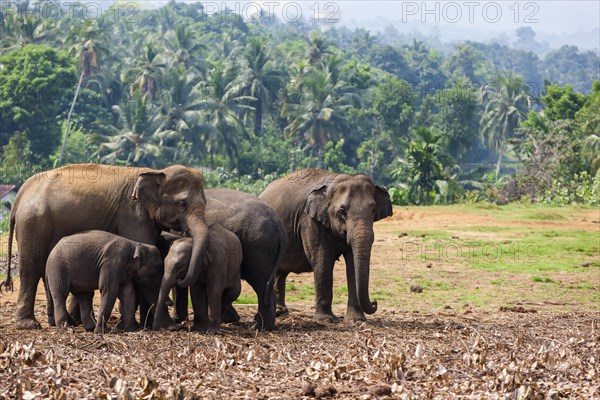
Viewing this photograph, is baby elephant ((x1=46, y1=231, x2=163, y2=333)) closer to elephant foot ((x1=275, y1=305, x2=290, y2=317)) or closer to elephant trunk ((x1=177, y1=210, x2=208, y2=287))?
elephant trunk ((x1=177, y1=210, x2=208, y2=287))

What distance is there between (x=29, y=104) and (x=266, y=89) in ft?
60.1

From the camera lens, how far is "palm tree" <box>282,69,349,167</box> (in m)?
68.4

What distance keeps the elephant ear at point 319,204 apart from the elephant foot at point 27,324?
12.2ft

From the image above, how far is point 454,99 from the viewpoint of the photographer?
72125 millimetres

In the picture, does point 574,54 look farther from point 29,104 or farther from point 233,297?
point 233,297

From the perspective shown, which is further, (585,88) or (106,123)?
(585,88)

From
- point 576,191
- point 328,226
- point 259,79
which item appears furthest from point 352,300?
point 259,79

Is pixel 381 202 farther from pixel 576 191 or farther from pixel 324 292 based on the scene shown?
pixel 576 191

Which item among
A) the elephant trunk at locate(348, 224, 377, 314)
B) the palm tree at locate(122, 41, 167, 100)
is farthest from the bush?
the palm tree at locate(122, 41, 167, 100)

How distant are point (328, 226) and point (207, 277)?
7.67ft

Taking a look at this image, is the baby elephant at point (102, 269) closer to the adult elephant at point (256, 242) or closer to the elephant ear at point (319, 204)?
the adult elephant at point (256, 242)

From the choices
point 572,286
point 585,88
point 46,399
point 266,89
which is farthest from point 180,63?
point 585,88

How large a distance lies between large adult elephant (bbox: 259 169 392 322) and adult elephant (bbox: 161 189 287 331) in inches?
33.8

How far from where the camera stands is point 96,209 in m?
13.2
